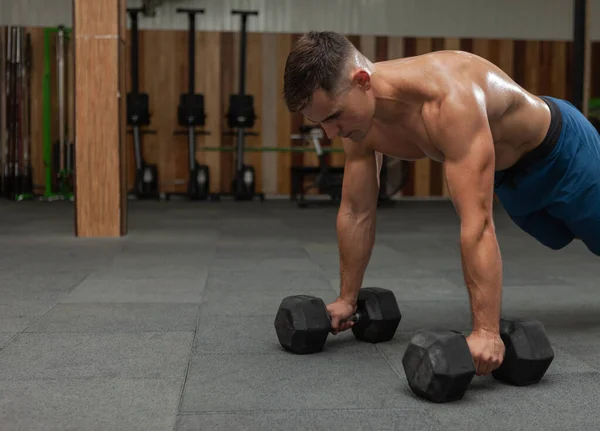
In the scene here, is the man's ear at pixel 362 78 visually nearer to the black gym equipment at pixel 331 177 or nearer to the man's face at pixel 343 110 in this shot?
the man's face at pixel 343 110

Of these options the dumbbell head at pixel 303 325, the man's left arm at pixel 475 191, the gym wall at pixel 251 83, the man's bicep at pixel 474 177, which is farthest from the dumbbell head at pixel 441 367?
the gym wall at pixel 251 83

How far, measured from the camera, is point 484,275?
1.48m

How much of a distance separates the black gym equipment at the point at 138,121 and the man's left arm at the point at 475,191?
277 inches

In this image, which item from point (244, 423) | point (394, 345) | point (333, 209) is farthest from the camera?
point (333, 209)

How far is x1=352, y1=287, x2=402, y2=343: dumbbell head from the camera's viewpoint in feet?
6.27

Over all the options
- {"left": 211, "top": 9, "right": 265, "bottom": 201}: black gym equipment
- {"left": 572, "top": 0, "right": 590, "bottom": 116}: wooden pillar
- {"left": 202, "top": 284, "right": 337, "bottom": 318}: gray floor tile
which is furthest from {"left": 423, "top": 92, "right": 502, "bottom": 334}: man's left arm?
{"left": 211, "top": 9, "right": 265, "bottom": 201}: black gym equipment

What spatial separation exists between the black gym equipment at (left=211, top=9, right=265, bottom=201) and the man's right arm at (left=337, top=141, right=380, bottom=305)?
6.47 meters

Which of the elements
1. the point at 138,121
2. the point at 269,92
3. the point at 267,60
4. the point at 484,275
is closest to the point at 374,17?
the point at 267,60

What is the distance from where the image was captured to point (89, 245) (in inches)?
161

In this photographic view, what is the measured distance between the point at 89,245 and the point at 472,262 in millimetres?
Answer: 3092

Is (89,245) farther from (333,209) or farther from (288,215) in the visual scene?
(333,209)

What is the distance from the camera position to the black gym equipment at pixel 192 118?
8.21 m

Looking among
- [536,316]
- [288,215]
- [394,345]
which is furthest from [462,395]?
[288,215]

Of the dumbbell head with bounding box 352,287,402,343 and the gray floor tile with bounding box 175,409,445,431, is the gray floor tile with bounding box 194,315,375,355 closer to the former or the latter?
the dumbbell head with bounding box 352,287,402,343
